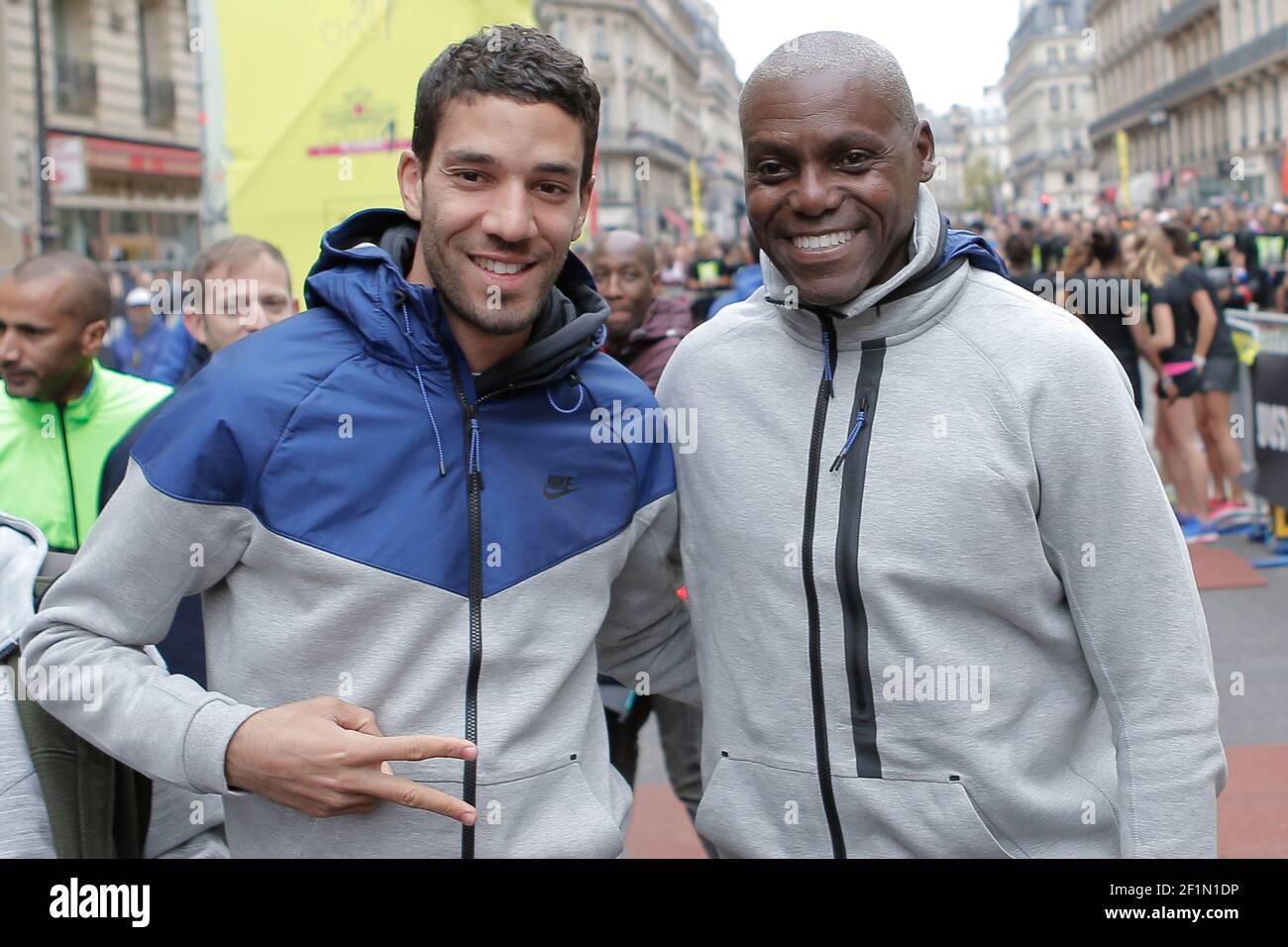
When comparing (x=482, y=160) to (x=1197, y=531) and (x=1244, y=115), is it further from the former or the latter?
(x=1244, y=115)

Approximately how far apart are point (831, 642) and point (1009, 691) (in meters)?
0.30

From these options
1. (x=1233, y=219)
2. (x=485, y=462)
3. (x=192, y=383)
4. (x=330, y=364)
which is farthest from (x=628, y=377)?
(x=1233, y=219)

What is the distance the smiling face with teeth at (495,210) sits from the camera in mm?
2275

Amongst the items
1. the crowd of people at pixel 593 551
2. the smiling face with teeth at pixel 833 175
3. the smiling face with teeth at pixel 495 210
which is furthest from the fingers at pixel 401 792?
the smiling face with teeth at pixel 833 175

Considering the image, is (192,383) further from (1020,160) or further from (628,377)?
(1020,160)

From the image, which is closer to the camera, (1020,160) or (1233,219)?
(1233,219)

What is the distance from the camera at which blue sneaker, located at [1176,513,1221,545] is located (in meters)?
9.96

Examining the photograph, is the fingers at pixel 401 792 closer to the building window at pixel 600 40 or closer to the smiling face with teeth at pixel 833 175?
the smiling face with teeth at pixel 833 175

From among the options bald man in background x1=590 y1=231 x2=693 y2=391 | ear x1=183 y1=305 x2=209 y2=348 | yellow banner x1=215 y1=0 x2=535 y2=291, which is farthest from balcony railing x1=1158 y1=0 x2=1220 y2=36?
ear x1=183 y1=305 x2=209 y2=348

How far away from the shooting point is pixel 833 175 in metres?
2.26

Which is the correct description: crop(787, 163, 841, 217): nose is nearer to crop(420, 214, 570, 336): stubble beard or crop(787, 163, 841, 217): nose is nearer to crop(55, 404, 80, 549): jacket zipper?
crop(420, 214, 570, 336): stubble beard

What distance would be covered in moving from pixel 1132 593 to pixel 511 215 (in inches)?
46.4

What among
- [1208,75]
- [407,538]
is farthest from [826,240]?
[1208,75]

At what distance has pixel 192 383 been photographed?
226 centimetres
